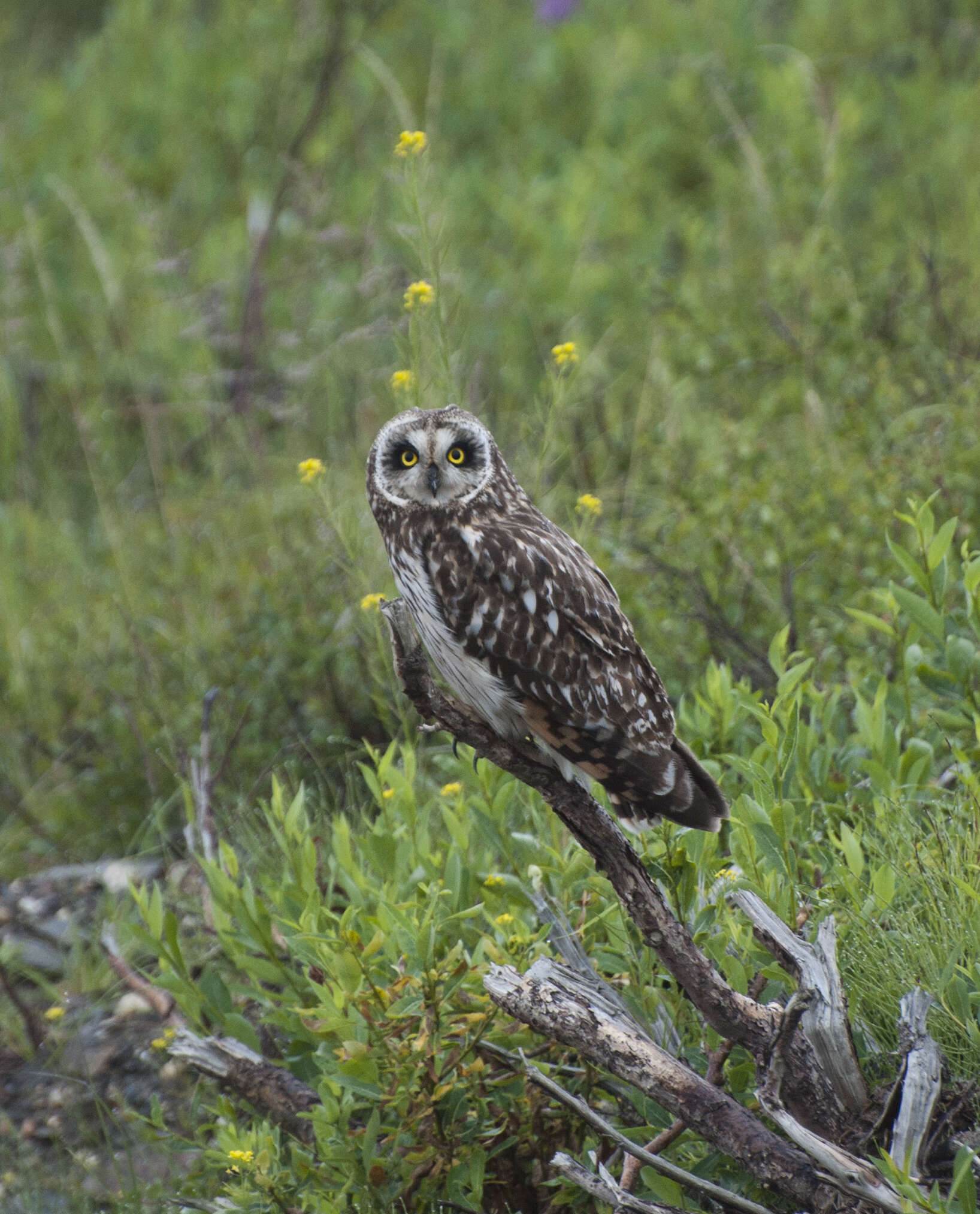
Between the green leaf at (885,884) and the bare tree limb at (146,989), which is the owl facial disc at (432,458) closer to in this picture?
the green leaf at (885,884)

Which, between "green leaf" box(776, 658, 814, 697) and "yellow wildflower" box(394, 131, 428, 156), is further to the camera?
"yellow wildflower" box(394, 131, 428, 156)

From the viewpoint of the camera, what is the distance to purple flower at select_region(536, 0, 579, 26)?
9.06m

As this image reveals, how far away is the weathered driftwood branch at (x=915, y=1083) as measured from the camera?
191cm

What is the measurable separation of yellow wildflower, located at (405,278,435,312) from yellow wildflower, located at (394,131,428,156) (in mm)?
324

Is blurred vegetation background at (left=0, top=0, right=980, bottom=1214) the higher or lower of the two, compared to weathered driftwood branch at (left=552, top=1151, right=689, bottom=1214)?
higher

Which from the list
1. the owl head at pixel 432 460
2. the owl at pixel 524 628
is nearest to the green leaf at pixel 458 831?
the owl at pixel 524 628

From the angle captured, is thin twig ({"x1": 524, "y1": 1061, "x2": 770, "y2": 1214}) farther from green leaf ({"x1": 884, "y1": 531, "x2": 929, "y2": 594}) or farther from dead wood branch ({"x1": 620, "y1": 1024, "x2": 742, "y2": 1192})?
green leaf ({"x1": 884, "y1": 531, "x2": 929, "y2": 594})

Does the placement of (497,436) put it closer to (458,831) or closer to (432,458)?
(432,458)

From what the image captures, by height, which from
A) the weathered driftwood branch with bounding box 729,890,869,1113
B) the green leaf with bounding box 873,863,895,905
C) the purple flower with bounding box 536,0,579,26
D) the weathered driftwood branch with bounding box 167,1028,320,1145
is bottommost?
the weathered driftwood branch with bounding box 167,1028,320,1145

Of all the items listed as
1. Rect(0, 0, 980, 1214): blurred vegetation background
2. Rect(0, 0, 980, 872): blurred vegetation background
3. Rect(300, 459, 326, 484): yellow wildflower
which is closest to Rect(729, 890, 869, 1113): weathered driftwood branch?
Rect(0, 0, 980, 1214): blurred vegetation background

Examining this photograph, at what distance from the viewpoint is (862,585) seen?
3930 millimetres

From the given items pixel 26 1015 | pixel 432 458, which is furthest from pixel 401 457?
pixel 26 1015

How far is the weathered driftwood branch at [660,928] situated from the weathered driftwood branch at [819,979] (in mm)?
47

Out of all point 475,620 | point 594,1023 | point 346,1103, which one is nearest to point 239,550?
point 475,620
